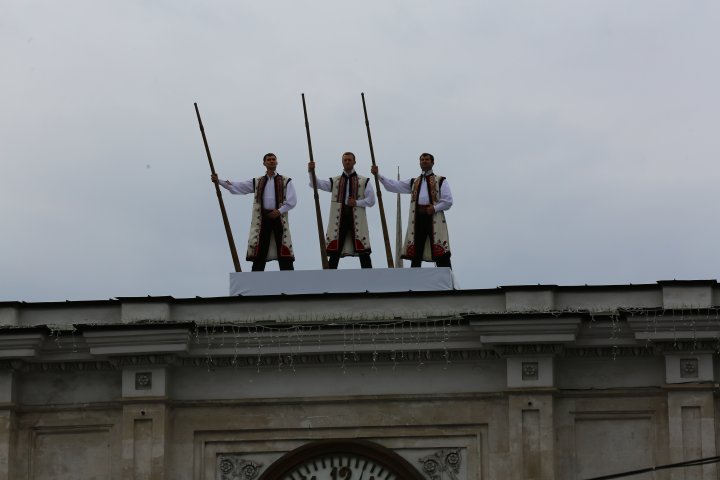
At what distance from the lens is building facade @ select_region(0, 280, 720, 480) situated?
21031 millimetres

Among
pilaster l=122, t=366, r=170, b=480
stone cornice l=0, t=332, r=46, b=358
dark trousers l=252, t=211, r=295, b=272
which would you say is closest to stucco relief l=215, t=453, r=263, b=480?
pilaster l=122, t=366, r=170, b=480

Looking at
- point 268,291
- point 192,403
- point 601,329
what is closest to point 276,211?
point 268,291

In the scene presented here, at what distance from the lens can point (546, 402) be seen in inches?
829

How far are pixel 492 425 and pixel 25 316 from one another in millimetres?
5753

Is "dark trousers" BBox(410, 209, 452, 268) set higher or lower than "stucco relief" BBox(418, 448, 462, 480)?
higher

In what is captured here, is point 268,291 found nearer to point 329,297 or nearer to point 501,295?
point 329,297

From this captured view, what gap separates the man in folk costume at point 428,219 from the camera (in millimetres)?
23969

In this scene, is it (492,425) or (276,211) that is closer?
(492,425)

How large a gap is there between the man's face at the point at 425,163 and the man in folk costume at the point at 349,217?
0.73 m

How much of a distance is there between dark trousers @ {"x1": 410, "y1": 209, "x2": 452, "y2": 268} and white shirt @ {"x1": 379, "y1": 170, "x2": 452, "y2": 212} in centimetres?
14

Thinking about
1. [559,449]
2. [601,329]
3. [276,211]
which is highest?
[276,211]

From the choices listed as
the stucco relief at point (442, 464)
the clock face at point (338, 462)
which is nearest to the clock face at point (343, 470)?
the clock face at point (338, 462)

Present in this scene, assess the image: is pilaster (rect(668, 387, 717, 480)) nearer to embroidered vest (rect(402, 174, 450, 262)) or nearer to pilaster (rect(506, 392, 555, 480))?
pilaster (rect(506, 392, 555, 480))

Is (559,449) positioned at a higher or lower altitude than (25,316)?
lower
